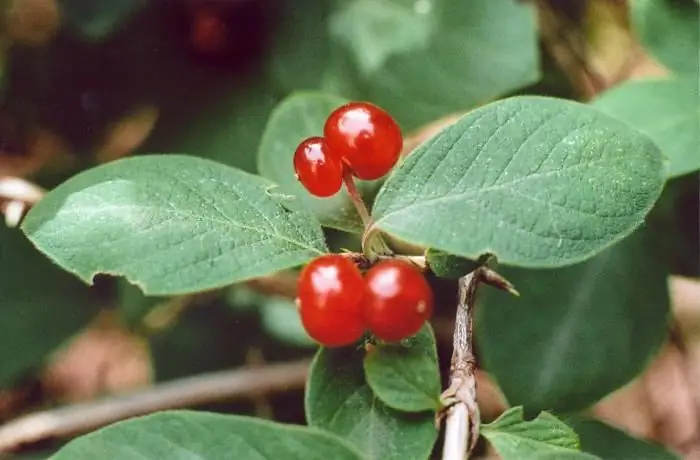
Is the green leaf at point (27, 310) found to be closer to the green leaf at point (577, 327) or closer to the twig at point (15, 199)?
the twig at point (15, 199)

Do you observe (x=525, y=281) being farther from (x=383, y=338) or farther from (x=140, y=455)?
(x=140, y=455)

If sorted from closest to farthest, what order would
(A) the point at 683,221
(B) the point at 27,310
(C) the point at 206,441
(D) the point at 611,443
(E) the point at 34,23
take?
(C) the point at 206,441 → (D) the point at 611,443 → (A) the point at 683,221 → (B) the point at 27,310 → (E) the point at 34,23

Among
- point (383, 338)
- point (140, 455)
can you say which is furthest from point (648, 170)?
→ point (140, 455)

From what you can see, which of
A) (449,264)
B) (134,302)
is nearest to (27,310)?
(134,302)

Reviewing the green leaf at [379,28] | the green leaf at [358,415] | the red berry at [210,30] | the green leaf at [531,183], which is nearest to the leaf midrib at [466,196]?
the green leaf at [531,183]

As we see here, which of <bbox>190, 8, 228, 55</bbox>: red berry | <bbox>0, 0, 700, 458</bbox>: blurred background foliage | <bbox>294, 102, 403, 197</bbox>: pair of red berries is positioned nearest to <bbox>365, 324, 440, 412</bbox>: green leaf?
<bbox>294, 102, 403, 197</bbox>: pair of red berries

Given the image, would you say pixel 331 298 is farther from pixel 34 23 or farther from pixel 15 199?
pixel 34 23

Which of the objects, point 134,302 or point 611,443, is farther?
point 134,302
